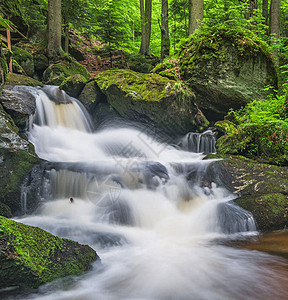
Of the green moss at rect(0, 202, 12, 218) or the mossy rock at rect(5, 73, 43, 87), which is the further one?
the mossy rock at rect(5, 73, 43, 87)

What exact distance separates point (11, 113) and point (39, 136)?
4.12 ft

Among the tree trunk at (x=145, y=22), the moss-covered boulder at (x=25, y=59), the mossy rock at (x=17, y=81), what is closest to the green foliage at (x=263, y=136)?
the mossy rock at (x=17, y=81)

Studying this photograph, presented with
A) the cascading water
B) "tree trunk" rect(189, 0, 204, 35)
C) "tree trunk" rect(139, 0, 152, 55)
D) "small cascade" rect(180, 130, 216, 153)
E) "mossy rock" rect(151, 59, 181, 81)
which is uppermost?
"tree trunk" rect(139, 0, 152, 55)

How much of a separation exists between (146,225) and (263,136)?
4066mm

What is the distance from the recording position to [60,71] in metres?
11.7

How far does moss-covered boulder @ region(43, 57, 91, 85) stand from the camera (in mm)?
10930

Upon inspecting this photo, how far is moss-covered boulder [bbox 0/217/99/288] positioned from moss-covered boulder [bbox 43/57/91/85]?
9392mm

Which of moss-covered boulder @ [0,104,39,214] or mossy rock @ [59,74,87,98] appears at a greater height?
mossy rock @ [59,74,87,98]

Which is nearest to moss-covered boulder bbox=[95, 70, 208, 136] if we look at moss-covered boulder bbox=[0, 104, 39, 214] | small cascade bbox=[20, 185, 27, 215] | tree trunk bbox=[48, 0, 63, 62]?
moss-covered boulder bbox=[0, 104, 39, 214]

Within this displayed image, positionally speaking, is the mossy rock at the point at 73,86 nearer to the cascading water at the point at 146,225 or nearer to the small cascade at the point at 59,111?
the small cascade at the point at 59,111

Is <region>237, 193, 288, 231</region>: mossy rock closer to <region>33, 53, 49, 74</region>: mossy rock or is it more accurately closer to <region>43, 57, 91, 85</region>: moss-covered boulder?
<region>43, 57, 91, 85</region>: moss-covered boulder

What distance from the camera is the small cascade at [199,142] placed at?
315 inches

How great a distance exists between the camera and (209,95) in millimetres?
8586

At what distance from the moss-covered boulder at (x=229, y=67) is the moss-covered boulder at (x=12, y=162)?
19.2 feet
